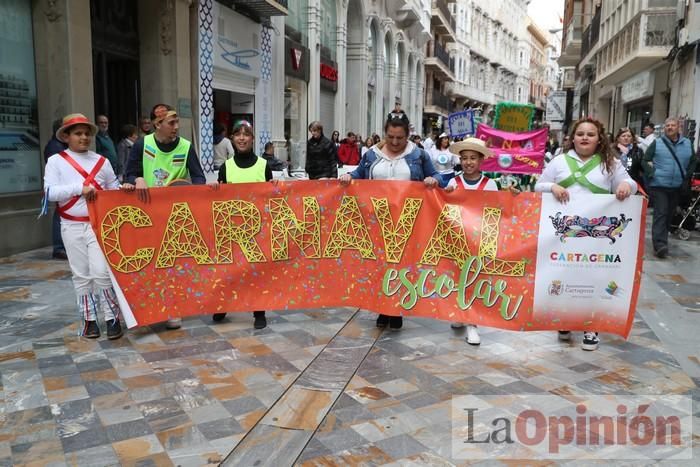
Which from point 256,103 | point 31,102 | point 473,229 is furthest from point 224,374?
point 256,103

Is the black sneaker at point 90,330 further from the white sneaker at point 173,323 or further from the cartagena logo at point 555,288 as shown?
the cartagena logo at point 555,288

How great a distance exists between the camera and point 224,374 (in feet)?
14.5

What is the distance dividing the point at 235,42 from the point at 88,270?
11295 millimetres

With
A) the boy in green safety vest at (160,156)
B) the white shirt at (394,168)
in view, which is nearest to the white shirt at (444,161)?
the white shirt at (394,168)

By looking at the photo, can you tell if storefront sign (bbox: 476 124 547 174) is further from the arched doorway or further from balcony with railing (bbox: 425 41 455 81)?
balcony with railing (bbox: 425 41 455 81)

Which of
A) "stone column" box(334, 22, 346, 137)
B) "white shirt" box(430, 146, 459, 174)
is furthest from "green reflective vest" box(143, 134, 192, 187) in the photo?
"stone column" box(334, 22, 346, 137)

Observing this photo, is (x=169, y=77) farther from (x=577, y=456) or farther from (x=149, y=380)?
(x=577, y=456)

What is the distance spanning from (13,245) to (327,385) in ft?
20.5

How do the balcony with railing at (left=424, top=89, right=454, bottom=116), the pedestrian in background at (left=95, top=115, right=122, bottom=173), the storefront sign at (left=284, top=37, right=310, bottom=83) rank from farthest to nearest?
the balcony with railing at (left=424, top=89, right=454, bottom=116) < the storefront sign at (left=284, top=37, right=310, bottom=83) < the pedestrian in background at (left=95, top=115, right=122, bottom=173)

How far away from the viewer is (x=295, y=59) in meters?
19.5

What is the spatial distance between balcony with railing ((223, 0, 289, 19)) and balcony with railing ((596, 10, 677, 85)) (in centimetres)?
1071

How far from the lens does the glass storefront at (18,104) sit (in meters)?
8.66

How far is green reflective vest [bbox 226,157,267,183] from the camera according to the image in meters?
5.43

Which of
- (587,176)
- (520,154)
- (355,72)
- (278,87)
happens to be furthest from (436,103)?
(587,176)
